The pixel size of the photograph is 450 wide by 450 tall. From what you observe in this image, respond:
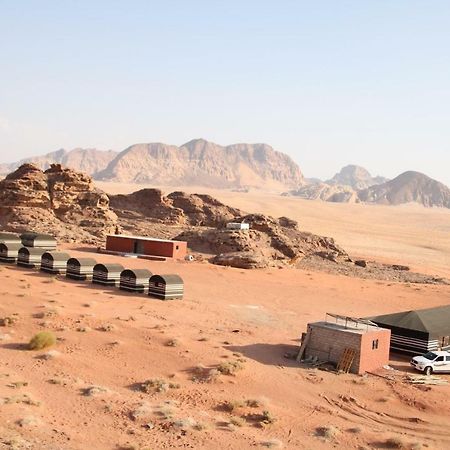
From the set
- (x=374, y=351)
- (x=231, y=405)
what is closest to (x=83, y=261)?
(x=374, y=351)

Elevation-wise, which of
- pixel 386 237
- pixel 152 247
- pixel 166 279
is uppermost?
pixel 386 237

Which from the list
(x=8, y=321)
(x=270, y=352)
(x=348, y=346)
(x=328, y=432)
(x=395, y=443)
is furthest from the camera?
(x=270, y=352)

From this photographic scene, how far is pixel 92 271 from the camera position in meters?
41.2

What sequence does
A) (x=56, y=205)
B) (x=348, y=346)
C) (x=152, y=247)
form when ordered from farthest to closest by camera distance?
(x=56, y=205) → (x=152, y=247) → (x=348, y=346)

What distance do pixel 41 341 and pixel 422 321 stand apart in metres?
18.8

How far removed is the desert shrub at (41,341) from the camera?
2450cm

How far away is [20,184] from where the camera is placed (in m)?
63.9

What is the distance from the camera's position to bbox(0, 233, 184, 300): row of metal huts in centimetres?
3744

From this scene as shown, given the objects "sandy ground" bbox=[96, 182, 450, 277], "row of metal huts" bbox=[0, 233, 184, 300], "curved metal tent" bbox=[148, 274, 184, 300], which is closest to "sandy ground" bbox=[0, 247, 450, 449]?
"curved metal tent" bbox=[148, 274, 184, 300]

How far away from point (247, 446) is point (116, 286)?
2346 cm

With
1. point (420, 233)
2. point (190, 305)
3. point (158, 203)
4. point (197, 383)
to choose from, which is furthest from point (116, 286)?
point (420, 233)

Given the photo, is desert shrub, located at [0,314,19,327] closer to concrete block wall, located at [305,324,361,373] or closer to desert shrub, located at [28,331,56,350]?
desert shrub, located at [28,331,56,350]

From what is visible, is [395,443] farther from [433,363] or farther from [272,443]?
[433,363]

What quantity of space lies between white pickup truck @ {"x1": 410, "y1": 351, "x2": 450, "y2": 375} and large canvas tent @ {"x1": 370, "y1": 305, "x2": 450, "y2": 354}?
6.03ft
